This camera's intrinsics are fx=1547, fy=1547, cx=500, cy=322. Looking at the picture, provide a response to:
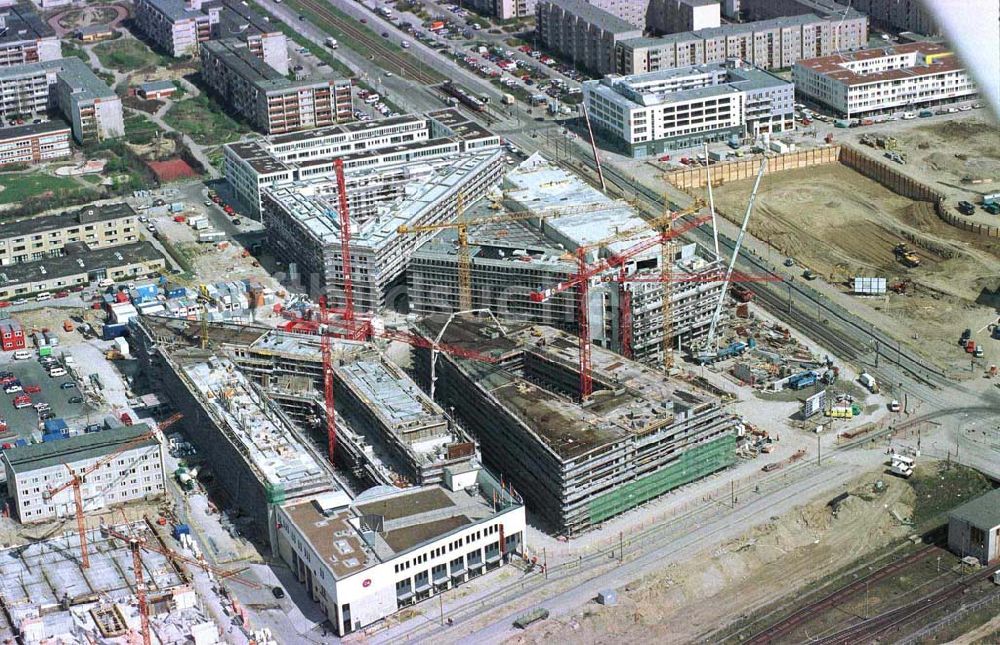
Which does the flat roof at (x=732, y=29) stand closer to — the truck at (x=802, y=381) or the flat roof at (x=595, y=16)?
the flat roof at (x=595, y=16)

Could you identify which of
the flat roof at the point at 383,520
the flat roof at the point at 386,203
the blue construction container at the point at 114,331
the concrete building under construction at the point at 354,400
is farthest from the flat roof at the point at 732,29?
the flat roof at the point at 383,520

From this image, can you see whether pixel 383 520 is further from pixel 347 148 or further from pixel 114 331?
pixel 347 148

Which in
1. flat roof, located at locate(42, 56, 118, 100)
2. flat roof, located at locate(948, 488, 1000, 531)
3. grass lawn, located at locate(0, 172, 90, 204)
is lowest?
grass lawn, located at locate(0, 172, 90, 204)

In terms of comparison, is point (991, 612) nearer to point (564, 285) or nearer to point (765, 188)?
point (564, 285)

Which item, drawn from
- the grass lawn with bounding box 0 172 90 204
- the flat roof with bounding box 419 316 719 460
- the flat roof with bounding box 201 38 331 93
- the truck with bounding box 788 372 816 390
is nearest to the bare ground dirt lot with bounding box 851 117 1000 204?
the truck with bounding box 788 372 816 390

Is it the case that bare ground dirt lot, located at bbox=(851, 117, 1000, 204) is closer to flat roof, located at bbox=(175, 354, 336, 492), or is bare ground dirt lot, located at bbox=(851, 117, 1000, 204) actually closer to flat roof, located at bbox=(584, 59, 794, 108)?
flat roof, located at bbox=(584, 59, 794, 108)

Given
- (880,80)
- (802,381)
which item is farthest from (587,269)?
(880,80)

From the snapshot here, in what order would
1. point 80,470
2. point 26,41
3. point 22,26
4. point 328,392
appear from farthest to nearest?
point 22,26 → point 26,41 → point 328,392 → point 80,470
